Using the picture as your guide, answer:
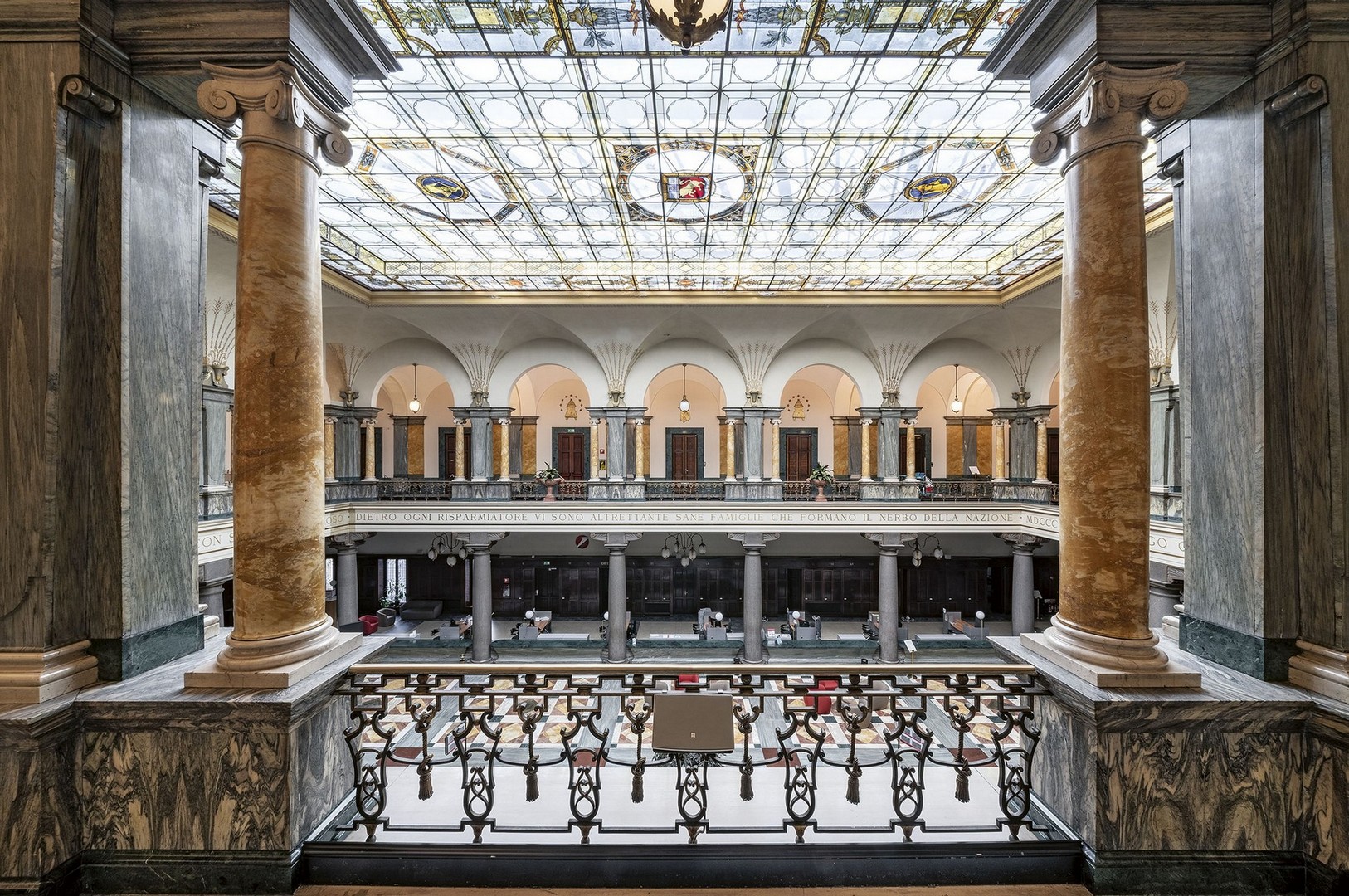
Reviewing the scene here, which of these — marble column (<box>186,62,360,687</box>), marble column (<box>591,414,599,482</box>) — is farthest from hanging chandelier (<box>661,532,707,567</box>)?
marble column (<box>186,62,360,687</box>)

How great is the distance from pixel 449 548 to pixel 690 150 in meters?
11.4

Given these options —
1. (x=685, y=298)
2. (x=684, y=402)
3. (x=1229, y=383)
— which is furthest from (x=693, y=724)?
(x=684, y=402)

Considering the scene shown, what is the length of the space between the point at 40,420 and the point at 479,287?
33.9 ft

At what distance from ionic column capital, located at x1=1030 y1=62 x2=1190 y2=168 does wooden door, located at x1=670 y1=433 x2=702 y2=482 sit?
1624 centimetres

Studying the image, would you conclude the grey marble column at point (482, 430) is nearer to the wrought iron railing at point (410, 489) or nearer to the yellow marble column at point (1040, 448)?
the wrought iron railing at point (410, 489)

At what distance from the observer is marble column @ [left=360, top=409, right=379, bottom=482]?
1463 centimetres

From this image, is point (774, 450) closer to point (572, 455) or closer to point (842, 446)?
point (842, 446)

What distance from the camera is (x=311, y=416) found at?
3146 mm

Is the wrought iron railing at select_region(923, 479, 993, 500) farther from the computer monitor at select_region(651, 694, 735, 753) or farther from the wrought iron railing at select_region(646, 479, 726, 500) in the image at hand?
the computer monitor at select_region(651, 694, 735, 753)

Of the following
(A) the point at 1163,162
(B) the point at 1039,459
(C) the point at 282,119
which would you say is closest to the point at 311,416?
(C) the point at 282,119

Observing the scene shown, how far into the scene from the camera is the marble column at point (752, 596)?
13.1 meters

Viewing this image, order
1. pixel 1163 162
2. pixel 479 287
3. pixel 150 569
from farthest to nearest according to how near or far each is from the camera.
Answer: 1. pixel 479 287
2. pixel 1163 162
3. pixel 150 569

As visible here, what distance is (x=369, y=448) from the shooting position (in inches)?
579

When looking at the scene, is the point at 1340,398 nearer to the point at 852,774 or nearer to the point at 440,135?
the point at 852,774
